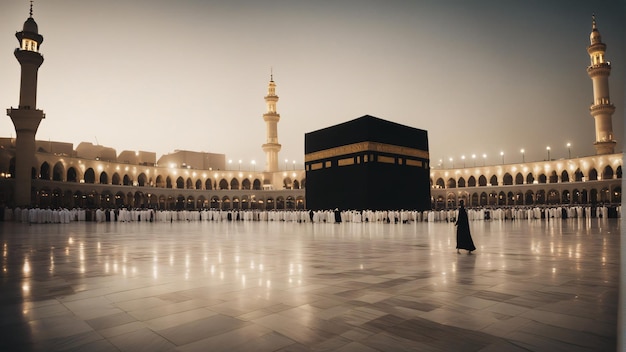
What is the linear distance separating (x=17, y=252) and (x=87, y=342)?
20.9ft

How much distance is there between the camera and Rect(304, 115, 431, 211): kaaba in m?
22.3

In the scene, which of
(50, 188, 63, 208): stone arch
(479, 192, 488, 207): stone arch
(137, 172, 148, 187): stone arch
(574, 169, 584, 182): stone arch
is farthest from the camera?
(479, 192, 488, 207): stone arch

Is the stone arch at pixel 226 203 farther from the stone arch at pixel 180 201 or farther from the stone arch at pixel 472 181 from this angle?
the stone arch at pixel 472 181

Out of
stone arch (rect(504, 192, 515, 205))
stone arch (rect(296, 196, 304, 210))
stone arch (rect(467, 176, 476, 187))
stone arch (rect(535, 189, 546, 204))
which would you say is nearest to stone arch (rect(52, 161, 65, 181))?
stone arch (rect(296, 196, 304, 210))

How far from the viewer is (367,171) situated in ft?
72.3

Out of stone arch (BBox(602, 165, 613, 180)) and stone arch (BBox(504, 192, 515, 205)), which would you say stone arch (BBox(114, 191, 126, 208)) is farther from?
stone arch (BBox(602, 165, 613, 180))

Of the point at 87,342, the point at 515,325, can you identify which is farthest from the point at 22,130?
the point at 515,325

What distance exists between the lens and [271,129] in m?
46.2

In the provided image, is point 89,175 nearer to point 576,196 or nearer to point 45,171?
point 45,171

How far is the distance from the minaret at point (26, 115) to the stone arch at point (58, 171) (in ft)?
18.2

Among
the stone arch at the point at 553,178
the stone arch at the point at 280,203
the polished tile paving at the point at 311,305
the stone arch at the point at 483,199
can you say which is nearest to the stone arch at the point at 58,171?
the stone arch at the point at 280,203

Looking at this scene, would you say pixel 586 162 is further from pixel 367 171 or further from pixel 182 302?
pixel 182 302

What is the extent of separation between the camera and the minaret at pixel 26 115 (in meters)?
24.3

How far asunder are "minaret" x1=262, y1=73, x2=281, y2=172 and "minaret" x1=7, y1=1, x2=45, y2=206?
79.7ft
